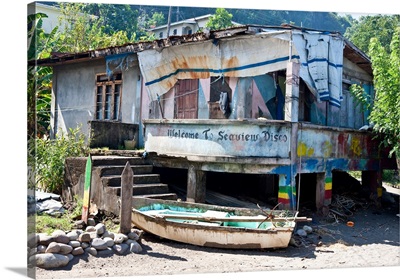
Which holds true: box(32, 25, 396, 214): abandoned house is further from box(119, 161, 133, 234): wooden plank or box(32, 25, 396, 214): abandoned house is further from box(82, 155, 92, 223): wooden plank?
box(119, 161, 133, 234): wooden plank

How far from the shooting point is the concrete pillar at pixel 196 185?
34.1 feet

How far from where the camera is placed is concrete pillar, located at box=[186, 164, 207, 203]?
1039 centimetres

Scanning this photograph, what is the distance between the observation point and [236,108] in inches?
455

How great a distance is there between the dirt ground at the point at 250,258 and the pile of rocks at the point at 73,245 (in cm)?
12

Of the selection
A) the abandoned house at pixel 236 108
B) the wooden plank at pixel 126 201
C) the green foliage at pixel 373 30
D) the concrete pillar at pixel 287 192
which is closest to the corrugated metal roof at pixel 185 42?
the abandoned house at pixel 236 108

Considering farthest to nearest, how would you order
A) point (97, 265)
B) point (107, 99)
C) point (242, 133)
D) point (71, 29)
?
point (71, 29), point (107, 99), point (242, 133), point (97, 265)

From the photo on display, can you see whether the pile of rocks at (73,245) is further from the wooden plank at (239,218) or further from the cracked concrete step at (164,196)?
the cracked concrete step at (164,196)

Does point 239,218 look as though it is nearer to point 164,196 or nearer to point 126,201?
point 126,201

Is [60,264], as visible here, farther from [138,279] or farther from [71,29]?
[71,29]

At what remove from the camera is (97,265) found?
23.9ft

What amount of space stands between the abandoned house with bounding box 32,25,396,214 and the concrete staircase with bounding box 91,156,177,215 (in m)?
0.55

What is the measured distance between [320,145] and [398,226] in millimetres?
2995

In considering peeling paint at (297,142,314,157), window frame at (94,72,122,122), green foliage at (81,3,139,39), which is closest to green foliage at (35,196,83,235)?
window frame at (94,72,122,122)

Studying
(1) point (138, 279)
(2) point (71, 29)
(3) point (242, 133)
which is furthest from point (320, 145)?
(2) point (71, 29)
